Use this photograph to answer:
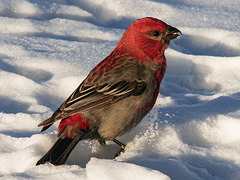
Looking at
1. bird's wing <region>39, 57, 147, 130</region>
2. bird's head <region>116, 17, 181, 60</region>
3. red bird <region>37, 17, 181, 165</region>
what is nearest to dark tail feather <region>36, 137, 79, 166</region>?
red bird <region>37, 17, 181, 165</region>

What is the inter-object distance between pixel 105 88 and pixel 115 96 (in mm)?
103

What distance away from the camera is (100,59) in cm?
459

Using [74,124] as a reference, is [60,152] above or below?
below

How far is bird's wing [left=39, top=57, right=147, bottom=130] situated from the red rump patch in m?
0.08

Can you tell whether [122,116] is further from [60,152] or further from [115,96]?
[60,152]

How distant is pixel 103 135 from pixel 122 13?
10.3 ft

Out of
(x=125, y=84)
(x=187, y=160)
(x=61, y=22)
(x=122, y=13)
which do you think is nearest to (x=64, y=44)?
(x=61, y=22)

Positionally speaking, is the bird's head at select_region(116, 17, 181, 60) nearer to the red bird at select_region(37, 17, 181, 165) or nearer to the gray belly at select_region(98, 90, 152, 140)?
the red bird at select_region(37, 17, 181, 165)

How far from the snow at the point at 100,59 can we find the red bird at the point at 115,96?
0.52 ft

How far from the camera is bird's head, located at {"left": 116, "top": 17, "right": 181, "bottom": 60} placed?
349cm

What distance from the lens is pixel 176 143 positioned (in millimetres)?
3352

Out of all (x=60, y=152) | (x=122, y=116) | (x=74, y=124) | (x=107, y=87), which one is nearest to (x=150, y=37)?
(x=107, y=87)

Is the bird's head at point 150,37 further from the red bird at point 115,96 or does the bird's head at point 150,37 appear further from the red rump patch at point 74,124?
the red rump patch at point 74,124

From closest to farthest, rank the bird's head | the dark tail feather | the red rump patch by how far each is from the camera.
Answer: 1. the dark tail feather
2. the red rump patch
3. the bird's head
